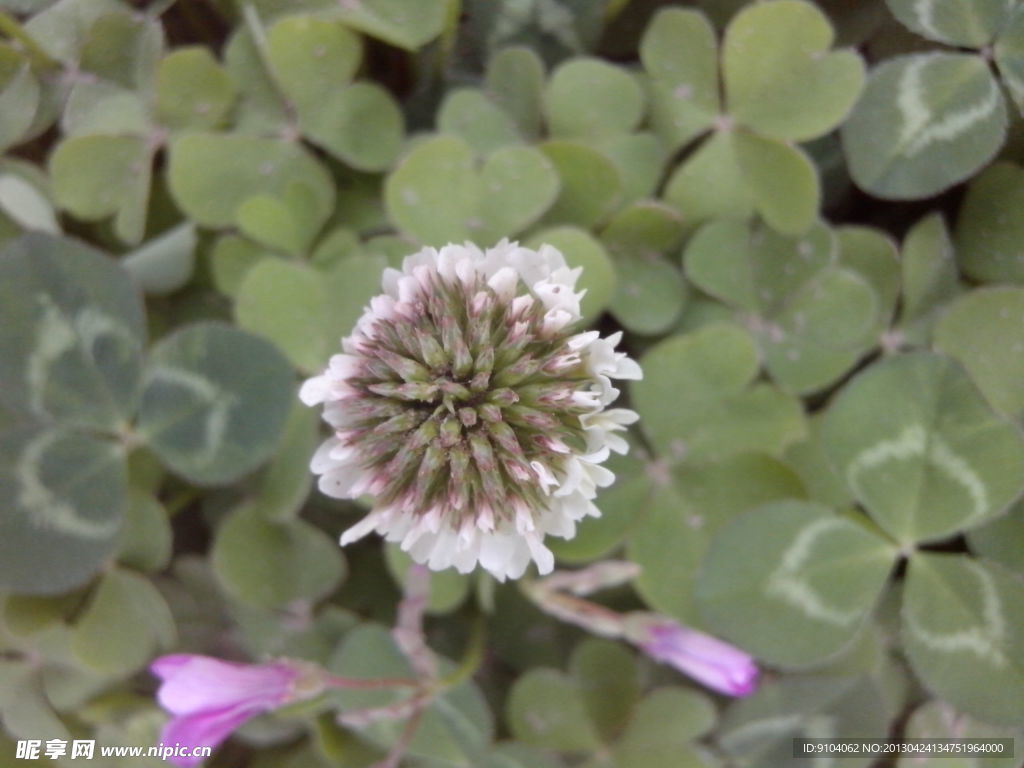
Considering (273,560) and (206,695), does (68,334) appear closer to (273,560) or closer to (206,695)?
(273,560)

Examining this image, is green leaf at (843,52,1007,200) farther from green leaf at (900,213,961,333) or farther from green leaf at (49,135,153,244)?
green leaf at (49,135,153,244)

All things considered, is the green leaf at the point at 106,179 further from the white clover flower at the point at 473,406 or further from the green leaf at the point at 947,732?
the green leaf at the point at 947,732

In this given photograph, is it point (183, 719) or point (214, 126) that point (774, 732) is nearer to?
point (183, 719)

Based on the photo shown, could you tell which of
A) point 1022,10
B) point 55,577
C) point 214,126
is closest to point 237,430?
point 55,577

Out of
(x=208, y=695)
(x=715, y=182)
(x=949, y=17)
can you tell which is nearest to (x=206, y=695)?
(x=208, y=695)

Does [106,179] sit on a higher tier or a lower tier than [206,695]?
higher

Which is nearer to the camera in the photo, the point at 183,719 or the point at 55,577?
the point at 183,719
